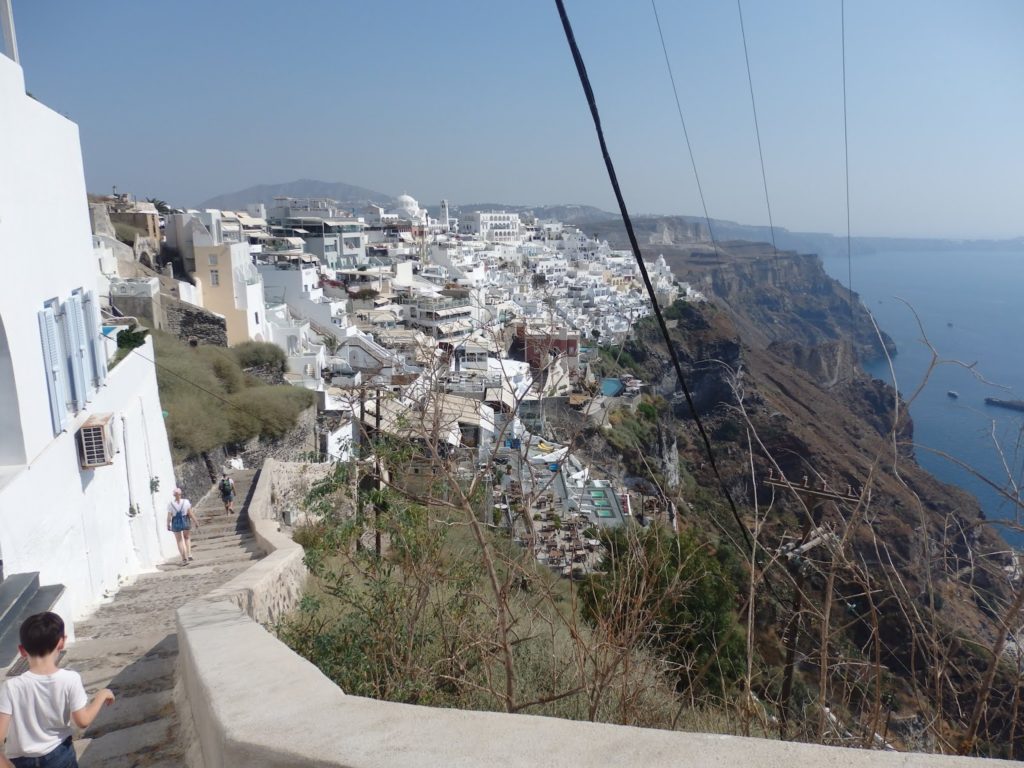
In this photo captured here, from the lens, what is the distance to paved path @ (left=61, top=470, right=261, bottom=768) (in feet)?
7.64

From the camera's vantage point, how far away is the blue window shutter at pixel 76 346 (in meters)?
4.79

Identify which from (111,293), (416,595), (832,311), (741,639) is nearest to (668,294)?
(832,311)

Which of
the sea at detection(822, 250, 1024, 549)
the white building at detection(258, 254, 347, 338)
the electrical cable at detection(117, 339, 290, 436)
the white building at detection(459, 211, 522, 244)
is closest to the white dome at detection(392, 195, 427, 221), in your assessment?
the white building at detection(459, 211, 522, 244)

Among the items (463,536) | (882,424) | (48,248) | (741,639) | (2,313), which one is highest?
(48,248)

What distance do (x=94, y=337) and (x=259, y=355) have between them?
36.3 ft

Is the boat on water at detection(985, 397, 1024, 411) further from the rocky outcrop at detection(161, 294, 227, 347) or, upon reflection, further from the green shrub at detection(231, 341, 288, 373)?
the rocky outcrop at detection(161, 294, 227, 347)

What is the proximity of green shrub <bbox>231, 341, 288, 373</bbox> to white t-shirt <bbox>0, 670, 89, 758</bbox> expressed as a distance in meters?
14.4

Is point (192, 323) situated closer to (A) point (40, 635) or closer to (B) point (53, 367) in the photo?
(B) point (53, 367)

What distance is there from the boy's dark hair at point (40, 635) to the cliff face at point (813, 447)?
2434mm

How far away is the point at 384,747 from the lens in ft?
4.47

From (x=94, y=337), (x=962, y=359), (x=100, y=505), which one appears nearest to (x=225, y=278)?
(x=94, y=337)

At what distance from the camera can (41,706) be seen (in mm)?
1903

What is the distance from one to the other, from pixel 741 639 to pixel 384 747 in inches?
259

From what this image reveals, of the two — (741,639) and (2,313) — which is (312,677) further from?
(741,639)
